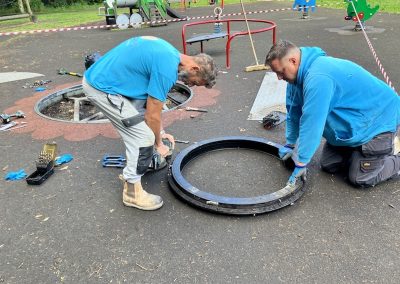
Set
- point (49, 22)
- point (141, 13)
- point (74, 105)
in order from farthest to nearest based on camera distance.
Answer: point (49, 22), point (141, 13), point (74, 105)

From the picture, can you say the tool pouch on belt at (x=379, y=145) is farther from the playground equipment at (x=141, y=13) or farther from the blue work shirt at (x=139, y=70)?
the playground equipment at (x=141, y=13)

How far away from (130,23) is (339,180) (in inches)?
444

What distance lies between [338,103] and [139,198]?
1807 mm

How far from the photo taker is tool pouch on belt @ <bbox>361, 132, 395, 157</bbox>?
9.80 ft

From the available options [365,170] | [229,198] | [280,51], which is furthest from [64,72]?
[365,170]

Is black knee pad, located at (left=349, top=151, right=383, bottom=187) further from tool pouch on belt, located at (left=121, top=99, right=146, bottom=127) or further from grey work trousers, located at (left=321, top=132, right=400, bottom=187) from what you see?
tool pouch on belt, located at (left=121, top=99, right=146, bottom=127)

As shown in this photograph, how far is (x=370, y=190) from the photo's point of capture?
3125 mm

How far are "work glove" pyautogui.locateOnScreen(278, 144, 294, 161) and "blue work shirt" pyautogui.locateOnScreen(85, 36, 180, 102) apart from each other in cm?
146

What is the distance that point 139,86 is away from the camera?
2756 mm

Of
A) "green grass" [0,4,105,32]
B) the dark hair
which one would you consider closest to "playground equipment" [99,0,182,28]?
"green grass" [0,4,105,32]

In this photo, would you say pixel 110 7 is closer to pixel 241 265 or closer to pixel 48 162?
pixel 48 162

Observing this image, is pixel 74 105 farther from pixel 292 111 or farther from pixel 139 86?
pixel 292 111

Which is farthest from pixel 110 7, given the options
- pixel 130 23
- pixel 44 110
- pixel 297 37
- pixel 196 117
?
pixel 196 117

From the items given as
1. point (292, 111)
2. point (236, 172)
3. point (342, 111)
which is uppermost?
point (342, 111)
